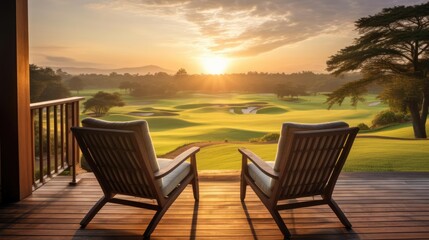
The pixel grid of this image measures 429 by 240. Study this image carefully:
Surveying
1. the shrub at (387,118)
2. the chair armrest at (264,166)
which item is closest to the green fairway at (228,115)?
the shrub at (387,118)

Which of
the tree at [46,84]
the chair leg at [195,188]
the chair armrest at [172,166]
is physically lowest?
the chair leg at [195,188]

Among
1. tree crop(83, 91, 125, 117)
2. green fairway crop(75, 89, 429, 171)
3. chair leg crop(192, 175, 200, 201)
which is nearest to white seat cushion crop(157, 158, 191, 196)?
chair leg crop(192, 175, 200, 201)

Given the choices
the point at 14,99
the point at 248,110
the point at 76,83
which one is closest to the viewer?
the point at 14,99

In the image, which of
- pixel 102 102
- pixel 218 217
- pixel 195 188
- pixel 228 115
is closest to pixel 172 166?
pixel 218 217

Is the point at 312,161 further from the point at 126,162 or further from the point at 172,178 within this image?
the point at 126,162

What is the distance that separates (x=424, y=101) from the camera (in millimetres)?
16531

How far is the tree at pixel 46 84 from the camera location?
16106 millimetres

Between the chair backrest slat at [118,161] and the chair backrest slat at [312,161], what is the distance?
98 centimetres

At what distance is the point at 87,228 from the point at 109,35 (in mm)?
16655

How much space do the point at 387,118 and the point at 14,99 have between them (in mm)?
17746

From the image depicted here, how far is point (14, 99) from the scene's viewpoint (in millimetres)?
3500

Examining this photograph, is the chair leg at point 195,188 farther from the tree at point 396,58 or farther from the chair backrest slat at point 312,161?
the tree at point 396,58

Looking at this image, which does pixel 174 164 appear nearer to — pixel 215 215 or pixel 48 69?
pixel 215 215

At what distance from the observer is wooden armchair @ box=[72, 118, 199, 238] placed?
8.74ft
